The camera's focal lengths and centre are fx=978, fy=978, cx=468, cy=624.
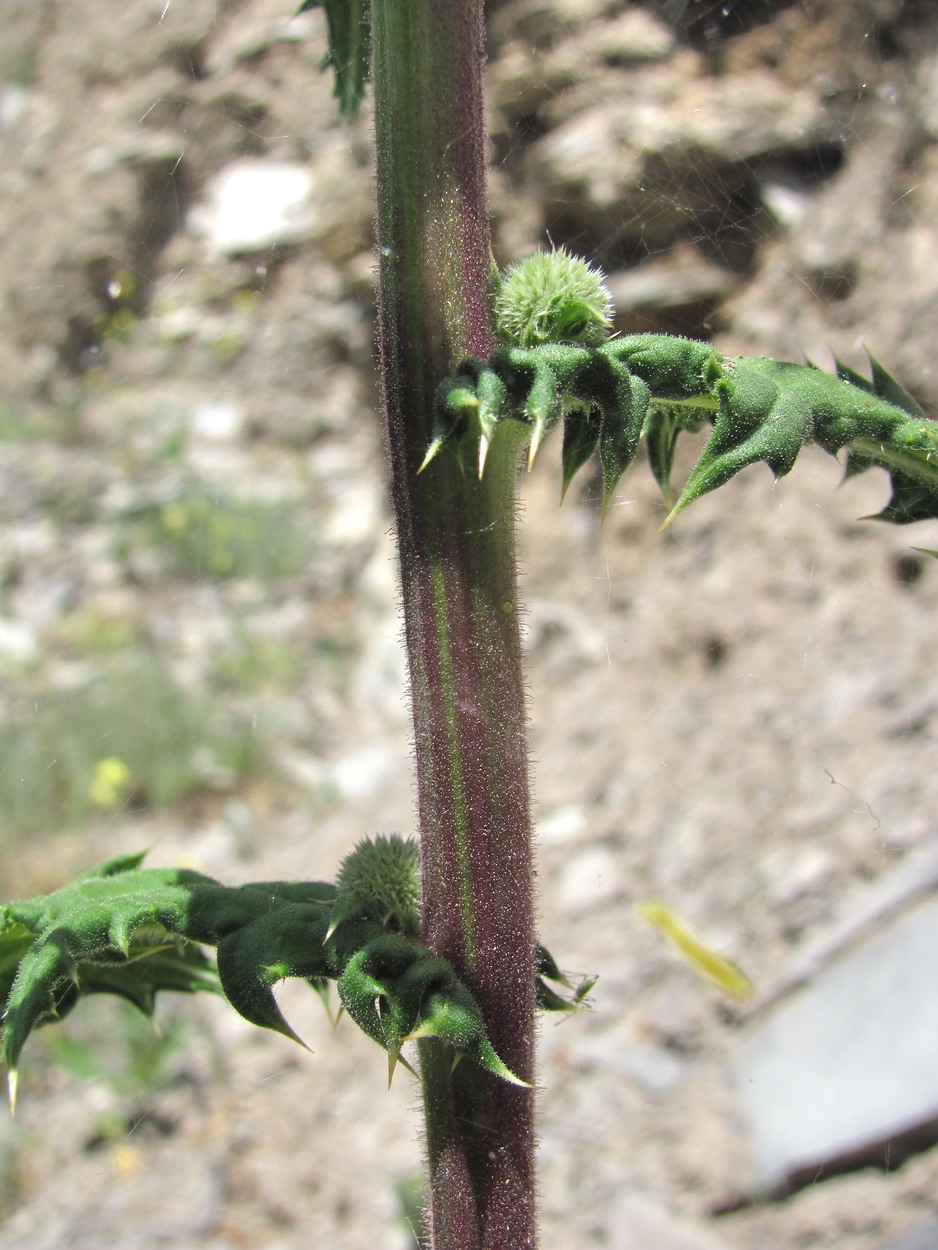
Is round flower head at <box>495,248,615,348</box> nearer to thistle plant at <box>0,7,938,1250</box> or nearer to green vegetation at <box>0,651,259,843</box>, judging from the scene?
thistle plant at <box>0,7,938,1250</box>

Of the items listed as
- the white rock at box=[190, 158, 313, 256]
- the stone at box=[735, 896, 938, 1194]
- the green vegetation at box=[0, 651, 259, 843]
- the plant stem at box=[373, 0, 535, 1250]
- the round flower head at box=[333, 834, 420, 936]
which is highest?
the plant stem at box=[373, 0, 535, 1250]

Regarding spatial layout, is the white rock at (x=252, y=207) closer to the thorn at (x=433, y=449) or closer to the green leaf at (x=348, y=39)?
the green leaf at (x=348, y=39)

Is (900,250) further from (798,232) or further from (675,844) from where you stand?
(675,844)

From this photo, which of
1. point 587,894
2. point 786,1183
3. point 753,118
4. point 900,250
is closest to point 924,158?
point 900,250

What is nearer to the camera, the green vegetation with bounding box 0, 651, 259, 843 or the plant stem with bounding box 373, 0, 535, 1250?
the plant stem with bounding box 373, 0, 535, 1250

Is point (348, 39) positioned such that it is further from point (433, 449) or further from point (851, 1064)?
point (851, 1064)

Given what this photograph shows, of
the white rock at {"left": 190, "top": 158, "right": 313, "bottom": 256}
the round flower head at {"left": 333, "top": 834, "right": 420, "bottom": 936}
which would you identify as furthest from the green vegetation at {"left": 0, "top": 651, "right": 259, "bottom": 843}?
the round flower head at {"left": 333, "top": 834, "right": 420, "bottom": 936}

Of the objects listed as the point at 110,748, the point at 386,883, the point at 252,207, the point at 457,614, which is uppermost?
the point at 457,614

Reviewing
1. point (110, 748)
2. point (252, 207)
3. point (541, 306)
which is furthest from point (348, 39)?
point (252, 207)
